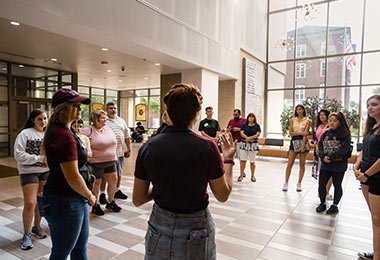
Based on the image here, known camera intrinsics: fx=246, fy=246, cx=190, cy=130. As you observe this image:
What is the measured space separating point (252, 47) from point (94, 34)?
317 inches

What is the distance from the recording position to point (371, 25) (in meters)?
10.3

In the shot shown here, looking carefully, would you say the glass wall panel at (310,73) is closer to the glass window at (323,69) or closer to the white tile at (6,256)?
the glass window at (323,69)

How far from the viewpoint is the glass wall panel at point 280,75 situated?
12062 mm

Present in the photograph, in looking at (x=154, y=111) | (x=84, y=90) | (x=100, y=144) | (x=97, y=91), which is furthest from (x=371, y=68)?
(x=84, y=90)

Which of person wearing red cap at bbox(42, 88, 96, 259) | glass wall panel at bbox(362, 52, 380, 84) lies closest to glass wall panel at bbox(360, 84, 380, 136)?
glass wall panel at bbox(362, 52, 380, 84)

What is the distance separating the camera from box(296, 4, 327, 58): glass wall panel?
1137 cm

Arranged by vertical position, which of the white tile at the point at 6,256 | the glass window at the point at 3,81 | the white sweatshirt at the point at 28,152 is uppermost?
the glass window at the point at 3,81

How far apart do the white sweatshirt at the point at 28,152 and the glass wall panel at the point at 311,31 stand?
39.8 feet

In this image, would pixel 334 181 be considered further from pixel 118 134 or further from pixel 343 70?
pixel 343 70

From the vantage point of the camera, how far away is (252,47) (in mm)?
11195

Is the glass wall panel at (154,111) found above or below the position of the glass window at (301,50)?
below

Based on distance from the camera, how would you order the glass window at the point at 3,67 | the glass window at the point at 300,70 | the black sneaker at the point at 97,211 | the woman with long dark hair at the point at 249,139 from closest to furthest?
the black sneaker at the point at 97,211 → the woman with long dark hair at the point at 249,139 → the glass window at the point at 3,67 → the glass window at the point at 300,70

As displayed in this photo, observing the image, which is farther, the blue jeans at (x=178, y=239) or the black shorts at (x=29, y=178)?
the black shorts at (x=29, y=178)


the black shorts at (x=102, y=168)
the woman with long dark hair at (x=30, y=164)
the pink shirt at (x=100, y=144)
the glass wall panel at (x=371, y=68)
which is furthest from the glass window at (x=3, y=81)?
the glass wall panel at (x=371, y=68)
